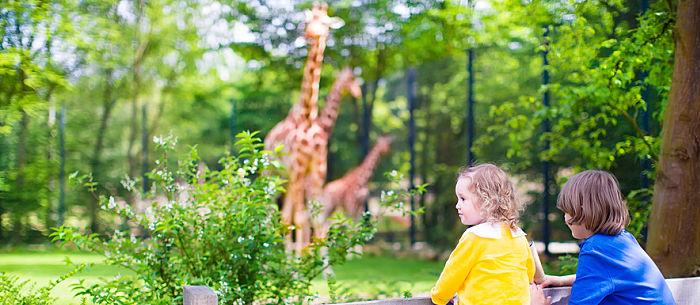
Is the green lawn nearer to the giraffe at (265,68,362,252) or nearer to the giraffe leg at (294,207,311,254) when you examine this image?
the giraffe leg at (294,207,311,254)

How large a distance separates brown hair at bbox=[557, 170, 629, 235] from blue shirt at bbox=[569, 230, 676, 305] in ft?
0.12

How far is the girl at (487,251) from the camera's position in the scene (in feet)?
8.18

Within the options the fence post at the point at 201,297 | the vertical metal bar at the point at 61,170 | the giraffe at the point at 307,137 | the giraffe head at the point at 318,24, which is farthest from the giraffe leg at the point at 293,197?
the fence post at the point at 201,297

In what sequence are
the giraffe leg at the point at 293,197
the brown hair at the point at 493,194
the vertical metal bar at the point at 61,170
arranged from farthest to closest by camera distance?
the vertical metal bar at the point at 61,170 < the giraffe leg at the point at 293,197 < the brown hair at the point at 493,194

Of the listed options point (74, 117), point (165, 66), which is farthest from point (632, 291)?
point (165, 66)

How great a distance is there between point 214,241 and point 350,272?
469cm

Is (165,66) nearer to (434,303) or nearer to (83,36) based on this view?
(83,36)

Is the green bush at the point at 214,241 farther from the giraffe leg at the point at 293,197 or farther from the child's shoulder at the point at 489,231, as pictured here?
the giraffe leg at the point at 293,197

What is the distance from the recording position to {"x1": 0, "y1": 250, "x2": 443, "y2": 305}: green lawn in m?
6.43

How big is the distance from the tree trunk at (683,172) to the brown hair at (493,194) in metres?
1.54

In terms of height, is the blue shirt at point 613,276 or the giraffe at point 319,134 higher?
the giraffe at point 319,134

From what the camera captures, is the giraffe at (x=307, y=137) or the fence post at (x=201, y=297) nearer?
the fence post at (x=201, y=297)

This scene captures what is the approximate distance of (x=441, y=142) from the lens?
1108 centimetres

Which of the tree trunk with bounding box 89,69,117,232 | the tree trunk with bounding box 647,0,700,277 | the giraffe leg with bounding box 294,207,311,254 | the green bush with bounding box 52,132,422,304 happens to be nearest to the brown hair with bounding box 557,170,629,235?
the tree trunk with bounding box 647,0,700,277
